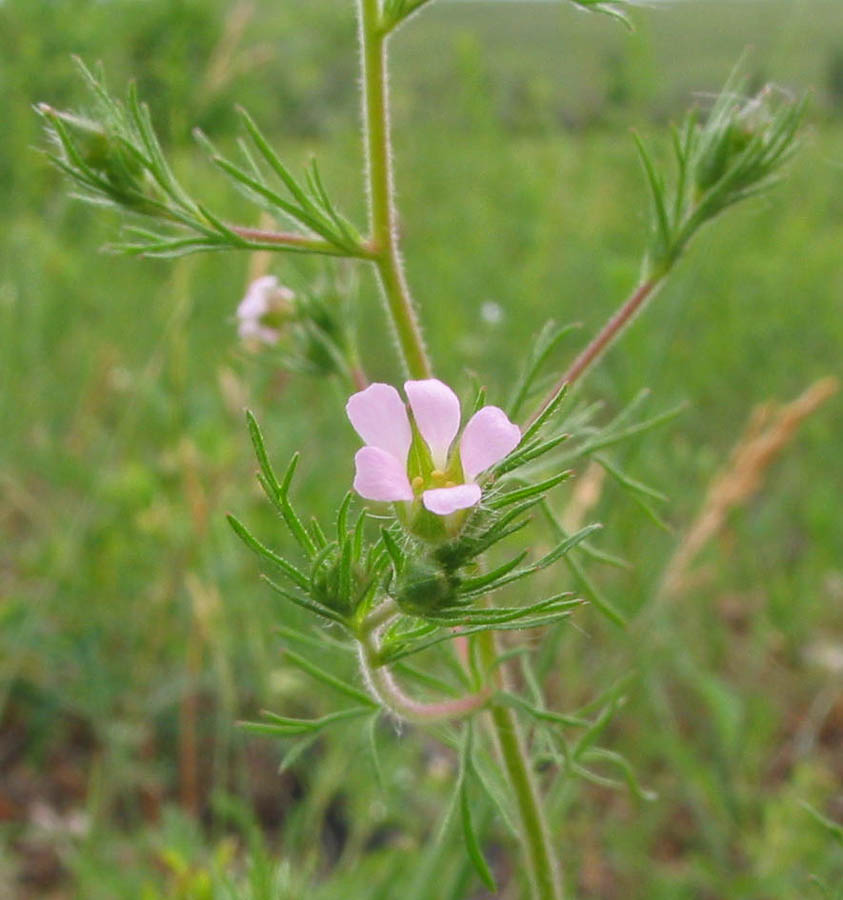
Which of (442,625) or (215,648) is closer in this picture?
(442,625)

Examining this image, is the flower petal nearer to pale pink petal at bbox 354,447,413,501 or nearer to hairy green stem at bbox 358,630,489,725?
hairy green stem at bbox 358,630,489,725

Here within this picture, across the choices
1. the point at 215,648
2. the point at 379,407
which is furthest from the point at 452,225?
the point at 379,407

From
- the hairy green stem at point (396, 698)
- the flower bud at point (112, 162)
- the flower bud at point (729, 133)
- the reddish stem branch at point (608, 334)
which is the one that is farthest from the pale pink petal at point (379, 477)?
the flower bud at point (729, 133)

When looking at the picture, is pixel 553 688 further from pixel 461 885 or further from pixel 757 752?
pixel 461 885

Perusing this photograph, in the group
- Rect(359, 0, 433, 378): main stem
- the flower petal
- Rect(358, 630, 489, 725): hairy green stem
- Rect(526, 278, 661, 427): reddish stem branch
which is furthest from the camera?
the flower petal

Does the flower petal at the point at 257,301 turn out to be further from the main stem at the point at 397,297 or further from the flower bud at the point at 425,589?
the flower bud at the point at 425,589

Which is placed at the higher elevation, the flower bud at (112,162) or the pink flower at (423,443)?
the flower bud at (112,162)

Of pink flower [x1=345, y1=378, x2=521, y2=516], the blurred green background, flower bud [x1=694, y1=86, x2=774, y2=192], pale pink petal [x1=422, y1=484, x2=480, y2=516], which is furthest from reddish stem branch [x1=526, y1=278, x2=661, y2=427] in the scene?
pale pink petal [x1=422, y1=484, x2=480, y2=516]
